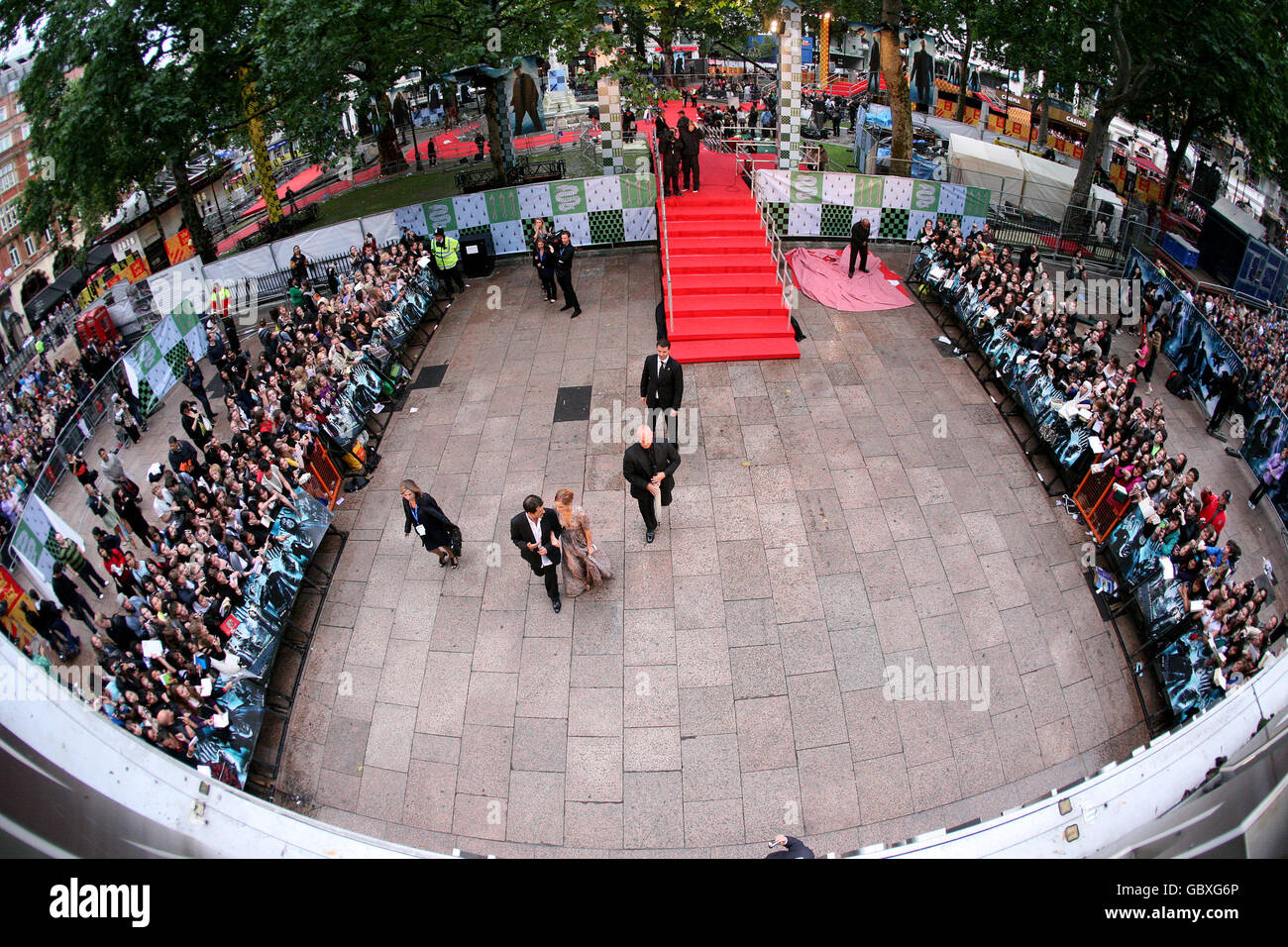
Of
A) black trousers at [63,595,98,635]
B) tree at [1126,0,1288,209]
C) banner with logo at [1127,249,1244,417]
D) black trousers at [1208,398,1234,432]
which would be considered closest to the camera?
black trousers at [63,595,98,635]

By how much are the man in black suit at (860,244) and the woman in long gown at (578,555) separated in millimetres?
10756

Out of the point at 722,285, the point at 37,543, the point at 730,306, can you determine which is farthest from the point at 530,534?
the point at 722,285

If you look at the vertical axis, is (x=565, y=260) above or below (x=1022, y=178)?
below

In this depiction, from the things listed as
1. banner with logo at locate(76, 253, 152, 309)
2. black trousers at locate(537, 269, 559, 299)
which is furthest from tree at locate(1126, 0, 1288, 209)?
banner with logo at locate(76, 253, 152, 309)

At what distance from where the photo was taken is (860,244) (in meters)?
16.4

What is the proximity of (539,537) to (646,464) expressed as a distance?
1.69 meters

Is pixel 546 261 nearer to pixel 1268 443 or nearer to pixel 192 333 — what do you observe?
pixel 192 333

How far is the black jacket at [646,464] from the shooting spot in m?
8.95

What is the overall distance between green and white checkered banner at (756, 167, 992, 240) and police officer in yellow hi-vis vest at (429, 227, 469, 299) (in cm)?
778

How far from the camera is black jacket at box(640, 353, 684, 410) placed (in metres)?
10.4

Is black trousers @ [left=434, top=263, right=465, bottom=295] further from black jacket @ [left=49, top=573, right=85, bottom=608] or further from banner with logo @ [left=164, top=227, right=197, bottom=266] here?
banner with logo @ [left=164, top=227, right=197, bottom=266]

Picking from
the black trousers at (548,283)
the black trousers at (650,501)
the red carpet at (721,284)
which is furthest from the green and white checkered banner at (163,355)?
the black trousers at (650,501)

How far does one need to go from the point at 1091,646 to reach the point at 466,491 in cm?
860
